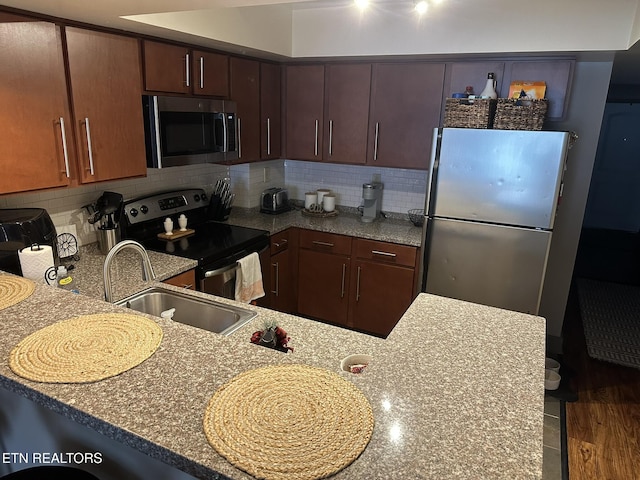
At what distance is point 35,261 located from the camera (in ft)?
5.94

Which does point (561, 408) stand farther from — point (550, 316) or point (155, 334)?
point (155, 334)

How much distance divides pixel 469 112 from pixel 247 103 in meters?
1.49

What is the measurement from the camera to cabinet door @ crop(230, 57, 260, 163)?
3041mm

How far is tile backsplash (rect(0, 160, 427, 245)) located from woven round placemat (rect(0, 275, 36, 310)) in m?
1.03

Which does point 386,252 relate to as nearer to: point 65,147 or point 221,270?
point 221,270

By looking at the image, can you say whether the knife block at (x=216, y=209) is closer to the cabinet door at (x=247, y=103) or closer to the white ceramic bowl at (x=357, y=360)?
the cabinet door at (x=247, y=103)

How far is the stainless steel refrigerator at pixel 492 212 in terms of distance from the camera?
2555 millimetres

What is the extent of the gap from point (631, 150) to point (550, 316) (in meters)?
3.17

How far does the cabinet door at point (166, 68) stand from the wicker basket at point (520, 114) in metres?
1.83

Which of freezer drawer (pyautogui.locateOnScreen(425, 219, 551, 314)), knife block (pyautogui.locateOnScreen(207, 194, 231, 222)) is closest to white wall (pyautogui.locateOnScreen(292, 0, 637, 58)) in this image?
freezer drawer (pyautogui.locateOnScreen(425, 219, 551, 314))

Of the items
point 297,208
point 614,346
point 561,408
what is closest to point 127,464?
point 561,408

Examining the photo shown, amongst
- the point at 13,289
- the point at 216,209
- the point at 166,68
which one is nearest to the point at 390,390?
the point at 13,289

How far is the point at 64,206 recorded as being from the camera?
2.52 metres

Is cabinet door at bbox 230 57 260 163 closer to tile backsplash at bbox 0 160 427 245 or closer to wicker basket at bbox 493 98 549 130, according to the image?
tile backsplash at bbox 0 160 427 245
